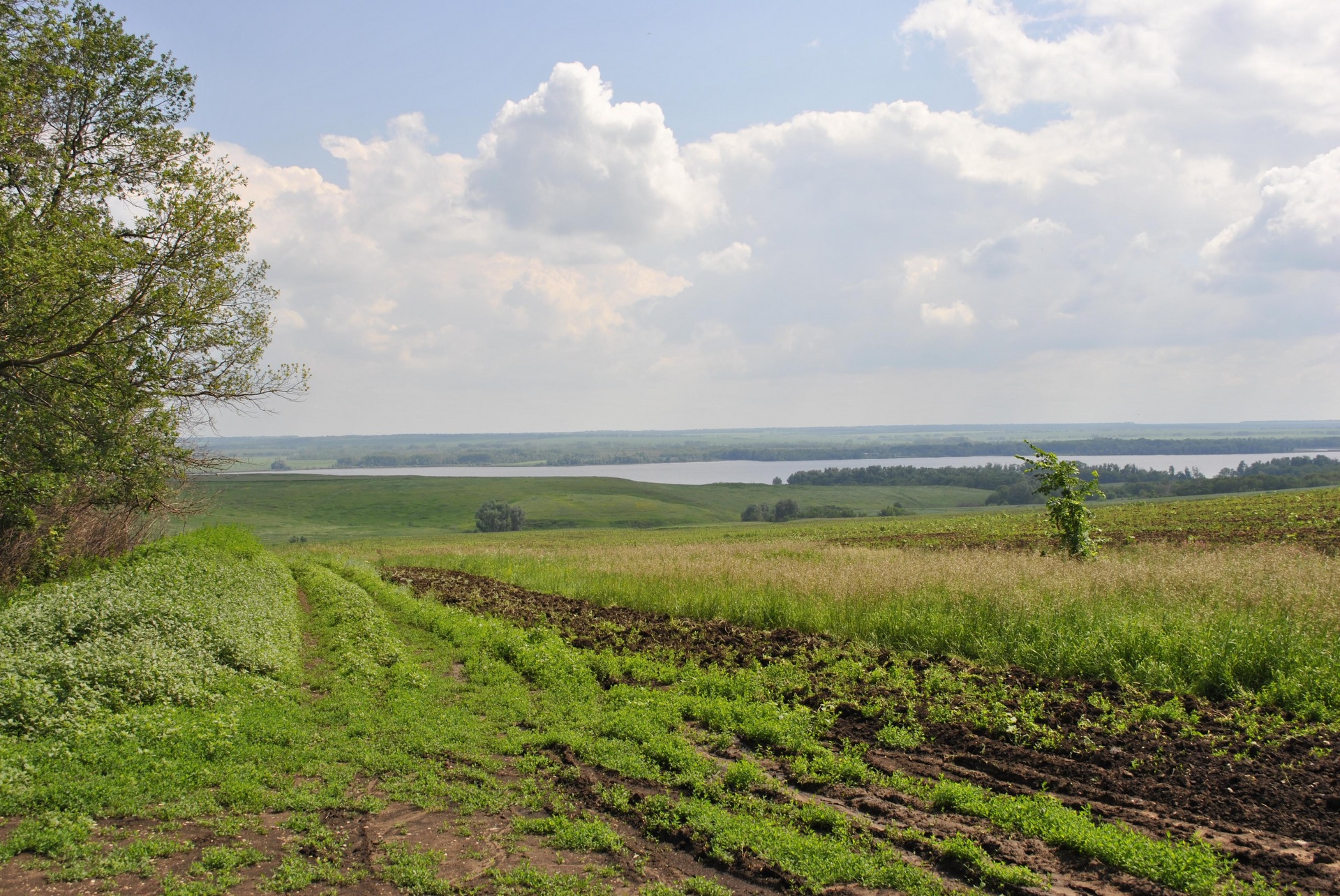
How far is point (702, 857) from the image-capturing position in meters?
5.03

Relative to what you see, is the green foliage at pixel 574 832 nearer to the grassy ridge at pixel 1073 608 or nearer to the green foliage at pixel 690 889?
the green foliage at pixel 690 889

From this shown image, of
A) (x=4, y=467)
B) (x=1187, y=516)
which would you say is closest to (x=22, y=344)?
(x=4, y=467)

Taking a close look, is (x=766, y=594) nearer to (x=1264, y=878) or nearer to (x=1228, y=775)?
(x=1228, y=775)

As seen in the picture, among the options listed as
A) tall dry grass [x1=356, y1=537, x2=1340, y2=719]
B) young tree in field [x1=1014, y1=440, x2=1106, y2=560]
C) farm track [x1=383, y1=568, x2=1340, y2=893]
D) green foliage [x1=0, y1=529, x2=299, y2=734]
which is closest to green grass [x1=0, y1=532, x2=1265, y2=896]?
green foliage [x1=0, y1=529, x2=299, y2=734]

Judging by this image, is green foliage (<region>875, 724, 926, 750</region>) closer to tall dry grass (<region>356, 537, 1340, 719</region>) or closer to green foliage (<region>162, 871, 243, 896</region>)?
tall dry grass (<region>356, 537, 1340, 719</region>)

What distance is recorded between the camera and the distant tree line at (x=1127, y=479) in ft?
273

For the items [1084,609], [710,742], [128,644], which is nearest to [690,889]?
[710,742]

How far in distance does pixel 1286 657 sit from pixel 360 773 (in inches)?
390

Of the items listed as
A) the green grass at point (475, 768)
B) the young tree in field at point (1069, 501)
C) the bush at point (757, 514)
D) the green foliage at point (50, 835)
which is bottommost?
the bush at point (757, 514)

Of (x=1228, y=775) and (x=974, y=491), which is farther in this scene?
(x=974, y=491)

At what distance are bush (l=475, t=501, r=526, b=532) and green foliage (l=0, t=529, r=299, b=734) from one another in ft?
243

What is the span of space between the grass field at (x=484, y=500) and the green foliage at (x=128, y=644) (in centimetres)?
6669

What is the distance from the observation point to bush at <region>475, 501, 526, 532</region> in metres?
88.4

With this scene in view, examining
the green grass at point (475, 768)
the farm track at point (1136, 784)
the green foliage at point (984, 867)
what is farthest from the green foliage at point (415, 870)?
the green foliage at point (984, 867)
